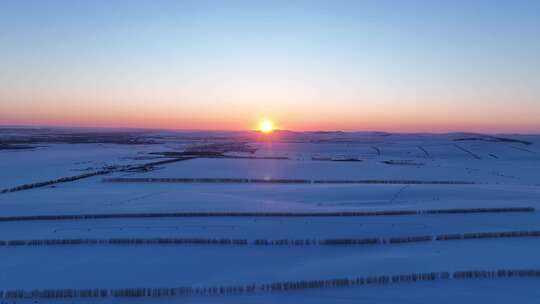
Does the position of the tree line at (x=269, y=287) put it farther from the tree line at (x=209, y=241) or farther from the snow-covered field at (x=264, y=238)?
the tree line at (x=209, y=241)

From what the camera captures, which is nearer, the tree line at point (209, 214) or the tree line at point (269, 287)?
the tree line at point (269, 287)

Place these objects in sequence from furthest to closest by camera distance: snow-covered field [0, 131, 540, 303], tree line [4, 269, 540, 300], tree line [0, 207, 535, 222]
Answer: tree line [0, 207, 535, 222]
snow-covered field [0, 131, 540, 303]
tree line [4, 269, 540, 300]

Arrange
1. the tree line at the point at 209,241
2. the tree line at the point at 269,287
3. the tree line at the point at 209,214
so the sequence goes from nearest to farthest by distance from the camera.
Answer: the tree line at the point at 269,287 < the tree line at the point at 209,241 < the tree line at the point at 209,214

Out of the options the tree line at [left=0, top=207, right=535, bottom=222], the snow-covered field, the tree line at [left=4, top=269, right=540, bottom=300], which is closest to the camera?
the tree line at [left=4, top=269, right=540, bottom=300]

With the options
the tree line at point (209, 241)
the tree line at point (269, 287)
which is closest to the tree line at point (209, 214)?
the tree line at point (209, 241)

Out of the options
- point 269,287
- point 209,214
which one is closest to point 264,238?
point 209,214

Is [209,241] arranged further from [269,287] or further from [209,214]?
[269,287]

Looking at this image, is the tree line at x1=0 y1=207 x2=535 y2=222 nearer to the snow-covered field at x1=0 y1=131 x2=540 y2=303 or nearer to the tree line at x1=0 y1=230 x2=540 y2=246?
the snow-covered field at x1=0 y1=131 x2=540 y2=303

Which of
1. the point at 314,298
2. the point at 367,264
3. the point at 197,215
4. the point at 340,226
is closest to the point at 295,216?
the point at 340,226

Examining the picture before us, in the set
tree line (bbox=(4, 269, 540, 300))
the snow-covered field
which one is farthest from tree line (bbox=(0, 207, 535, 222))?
tree line (bbox=(4, 269, 540, 300))

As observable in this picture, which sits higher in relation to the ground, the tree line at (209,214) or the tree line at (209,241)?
the tree line at (209,214)

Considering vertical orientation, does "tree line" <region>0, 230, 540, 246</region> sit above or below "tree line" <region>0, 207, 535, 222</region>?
below

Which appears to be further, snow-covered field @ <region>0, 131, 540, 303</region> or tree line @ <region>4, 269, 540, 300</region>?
snow-covered field @ <region>0, 131, 540, 303</region>
